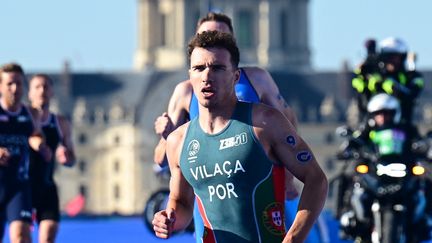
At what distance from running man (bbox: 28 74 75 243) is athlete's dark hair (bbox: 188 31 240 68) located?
6.38 metres

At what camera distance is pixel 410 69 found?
656 inches

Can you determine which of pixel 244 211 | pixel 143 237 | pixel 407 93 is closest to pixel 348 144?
pixel 407 93

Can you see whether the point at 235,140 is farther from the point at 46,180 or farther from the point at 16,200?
the point at 46,180

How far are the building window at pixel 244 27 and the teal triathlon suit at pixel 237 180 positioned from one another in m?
158

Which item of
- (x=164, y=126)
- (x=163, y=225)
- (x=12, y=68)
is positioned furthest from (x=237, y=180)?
(x=12, y=68)

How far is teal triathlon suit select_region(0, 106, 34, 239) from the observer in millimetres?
14891

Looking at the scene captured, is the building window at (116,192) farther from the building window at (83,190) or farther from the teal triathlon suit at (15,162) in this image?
the teal triathlon suit at (15,162)

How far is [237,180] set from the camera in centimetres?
916

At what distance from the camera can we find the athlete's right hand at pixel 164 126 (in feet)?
36.9

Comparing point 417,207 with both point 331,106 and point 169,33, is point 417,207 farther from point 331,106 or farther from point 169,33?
point 169,33

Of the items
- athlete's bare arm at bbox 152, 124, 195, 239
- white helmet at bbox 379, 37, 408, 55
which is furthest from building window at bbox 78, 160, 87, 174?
athlete's bare arm at bbox 152, 124, 195, 239

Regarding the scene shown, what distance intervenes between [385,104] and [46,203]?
2.76m

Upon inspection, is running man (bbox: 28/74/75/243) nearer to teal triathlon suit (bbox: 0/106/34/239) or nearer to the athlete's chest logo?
teal triathlon suit (bbox: 0/106/34/239)

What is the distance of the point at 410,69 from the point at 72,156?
9.43 feet
